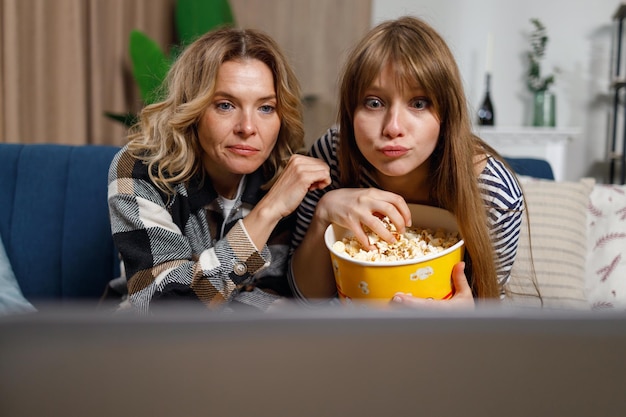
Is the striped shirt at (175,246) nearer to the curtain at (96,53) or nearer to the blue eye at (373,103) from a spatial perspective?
the blue eye at (373,103)

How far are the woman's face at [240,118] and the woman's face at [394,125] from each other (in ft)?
0.82

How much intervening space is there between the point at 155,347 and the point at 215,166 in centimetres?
114

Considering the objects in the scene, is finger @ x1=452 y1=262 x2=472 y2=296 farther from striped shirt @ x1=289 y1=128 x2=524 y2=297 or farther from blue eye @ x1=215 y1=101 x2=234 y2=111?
blue eye @ x1=215 y1=101 x2=234 y2=111

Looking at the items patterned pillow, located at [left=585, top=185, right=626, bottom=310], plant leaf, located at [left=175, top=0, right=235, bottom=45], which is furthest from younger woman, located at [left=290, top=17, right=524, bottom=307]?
plant leaf, located at [left=175, top=0, right=235, bottom=45]

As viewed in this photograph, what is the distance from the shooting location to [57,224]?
1.65 meters

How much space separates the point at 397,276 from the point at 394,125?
0.86ft

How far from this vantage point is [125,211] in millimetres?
1154

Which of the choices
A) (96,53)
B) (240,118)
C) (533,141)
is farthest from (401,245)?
(533,141)

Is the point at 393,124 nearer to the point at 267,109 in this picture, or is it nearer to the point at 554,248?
the point at 267,109

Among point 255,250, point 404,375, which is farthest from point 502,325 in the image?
point 255,250

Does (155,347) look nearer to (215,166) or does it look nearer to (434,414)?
(434,414)

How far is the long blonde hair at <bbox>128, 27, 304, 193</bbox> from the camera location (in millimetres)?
1184

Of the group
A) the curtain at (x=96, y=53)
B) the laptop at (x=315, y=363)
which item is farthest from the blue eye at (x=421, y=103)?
the curtain at (x=96, y=53)

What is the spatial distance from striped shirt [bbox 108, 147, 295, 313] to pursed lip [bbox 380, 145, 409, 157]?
1.08ft
